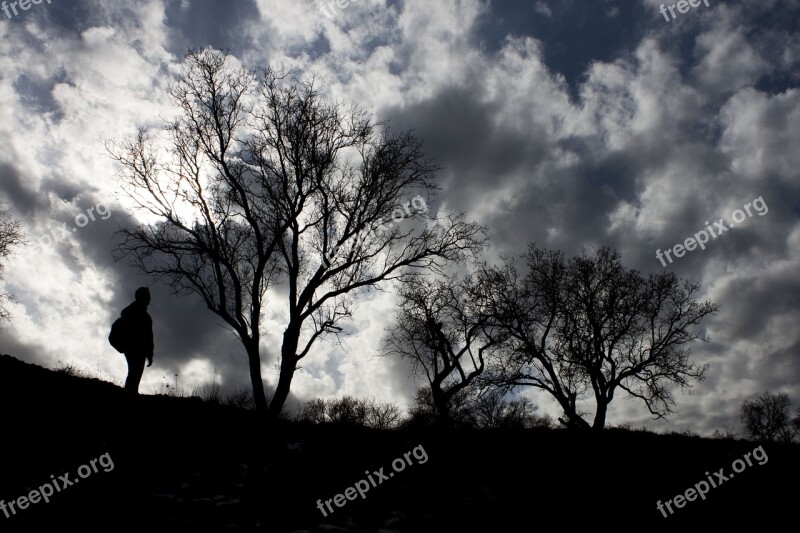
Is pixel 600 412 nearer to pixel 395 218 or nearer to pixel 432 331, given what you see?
pixel 432 331

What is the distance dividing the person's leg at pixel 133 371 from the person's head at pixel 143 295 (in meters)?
1.06

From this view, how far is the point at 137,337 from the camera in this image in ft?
29.4

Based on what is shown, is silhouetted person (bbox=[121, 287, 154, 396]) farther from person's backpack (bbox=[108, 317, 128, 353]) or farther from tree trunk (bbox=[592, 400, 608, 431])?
tree trunk (bbox=[592, 400, 608, 431])

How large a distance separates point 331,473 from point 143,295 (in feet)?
17.5

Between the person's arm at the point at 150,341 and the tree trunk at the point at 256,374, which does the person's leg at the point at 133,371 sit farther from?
the tree trunk at the point at 256,374

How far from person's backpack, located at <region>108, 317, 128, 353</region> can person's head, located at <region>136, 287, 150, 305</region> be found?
0.49m

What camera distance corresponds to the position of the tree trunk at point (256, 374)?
15.4 metres

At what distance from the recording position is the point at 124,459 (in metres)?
6.47

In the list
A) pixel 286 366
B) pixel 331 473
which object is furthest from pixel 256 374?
pixel 331 473

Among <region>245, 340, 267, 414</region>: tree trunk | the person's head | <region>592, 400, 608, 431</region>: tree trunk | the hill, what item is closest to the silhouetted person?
the person's head

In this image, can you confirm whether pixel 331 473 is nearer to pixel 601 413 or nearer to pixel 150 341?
pixel 150 341

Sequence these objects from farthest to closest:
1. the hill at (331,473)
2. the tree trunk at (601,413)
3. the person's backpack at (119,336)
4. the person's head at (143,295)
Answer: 1. the tree trunk at (601,413)
2. the person's head at (143,295)
3. the person's backpack at (119,336)
4. the hill at (331,473)

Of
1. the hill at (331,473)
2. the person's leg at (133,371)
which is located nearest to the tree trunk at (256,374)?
the hill at (331,473)

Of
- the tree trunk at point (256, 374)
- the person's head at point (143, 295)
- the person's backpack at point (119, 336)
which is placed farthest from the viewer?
the tree trunk at point (256, 374)
